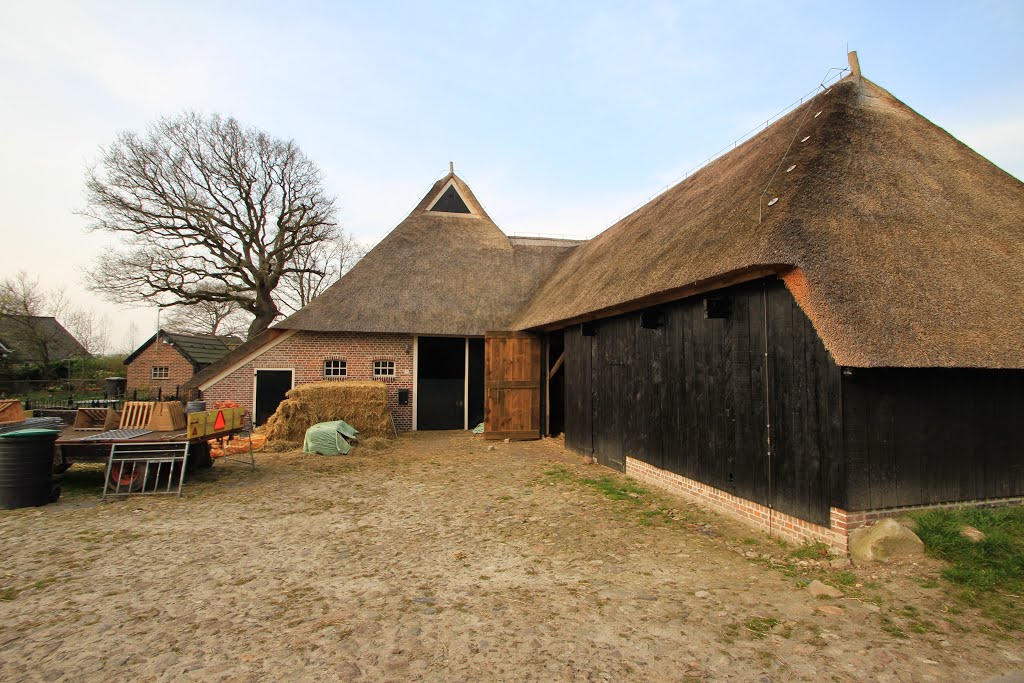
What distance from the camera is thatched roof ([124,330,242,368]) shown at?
25.3 meters

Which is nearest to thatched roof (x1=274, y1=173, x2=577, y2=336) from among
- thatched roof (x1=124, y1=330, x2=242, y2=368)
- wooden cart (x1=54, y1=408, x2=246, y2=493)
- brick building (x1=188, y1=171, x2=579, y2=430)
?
brick building (x1=188, y1=171, x2=579, y2=430)

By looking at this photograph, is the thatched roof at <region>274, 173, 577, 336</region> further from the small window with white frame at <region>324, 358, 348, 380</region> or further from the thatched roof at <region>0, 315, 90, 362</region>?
the thatched roof at <region>0, 315, 90, 362</region>

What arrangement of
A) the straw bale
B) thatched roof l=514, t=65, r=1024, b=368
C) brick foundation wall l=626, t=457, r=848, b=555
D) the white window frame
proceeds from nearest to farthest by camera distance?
1. thatched roof l=514, t=65, r=1024, b=368
2. brick foundation wall l=626, t=457, r=848, b=555
3. the straw bale
4. the white window frame

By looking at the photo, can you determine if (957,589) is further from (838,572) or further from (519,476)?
(519,476)

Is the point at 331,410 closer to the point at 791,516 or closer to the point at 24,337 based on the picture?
the point at 791,516

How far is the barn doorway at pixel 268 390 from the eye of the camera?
14.6 meters

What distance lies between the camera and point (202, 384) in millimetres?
14305

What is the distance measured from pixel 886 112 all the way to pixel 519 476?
7.78 meters

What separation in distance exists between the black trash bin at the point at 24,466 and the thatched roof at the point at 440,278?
25.4 feet

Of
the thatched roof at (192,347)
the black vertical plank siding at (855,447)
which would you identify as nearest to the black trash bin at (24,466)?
the black vertical plank siding at (855,447)

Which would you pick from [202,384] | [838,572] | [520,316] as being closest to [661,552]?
[838,572]

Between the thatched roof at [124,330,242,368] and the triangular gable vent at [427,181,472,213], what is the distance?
48.8 ft

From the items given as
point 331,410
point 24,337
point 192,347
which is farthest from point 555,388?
point 24,337

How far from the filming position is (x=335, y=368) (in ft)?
49.6
